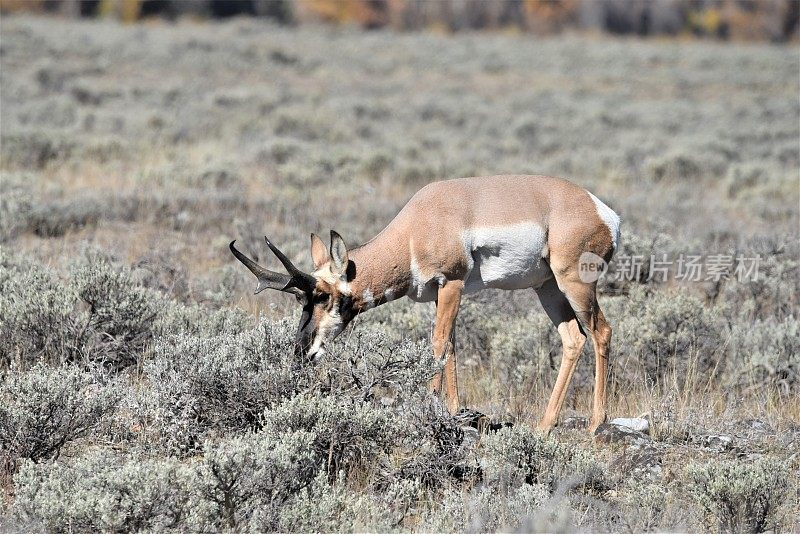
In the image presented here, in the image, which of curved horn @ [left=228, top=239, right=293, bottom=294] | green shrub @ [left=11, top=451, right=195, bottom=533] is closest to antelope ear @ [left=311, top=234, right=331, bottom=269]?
curved horn @ [left=228, top=239, right=293, bottom=294]

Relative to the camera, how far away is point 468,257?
634 centimetres

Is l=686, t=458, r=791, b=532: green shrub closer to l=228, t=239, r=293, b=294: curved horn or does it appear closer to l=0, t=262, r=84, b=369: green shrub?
l=228, t=239, r=293, b=294: curved horn

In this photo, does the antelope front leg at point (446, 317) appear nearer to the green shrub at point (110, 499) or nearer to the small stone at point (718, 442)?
the small stone at point (718, 442)

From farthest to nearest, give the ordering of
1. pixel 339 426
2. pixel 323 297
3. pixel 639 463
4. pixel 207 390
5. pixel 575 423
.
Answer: pixel 575 423 → pixel 323 297 → pixel 639 463 → pixel 207 390 → pixel 339 426

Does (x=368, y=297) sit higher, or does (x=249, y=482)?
(x=368, y=297)

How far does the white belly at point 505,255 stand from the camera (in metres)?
6.35

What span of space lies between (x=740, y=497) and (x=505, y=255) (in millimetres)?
2231

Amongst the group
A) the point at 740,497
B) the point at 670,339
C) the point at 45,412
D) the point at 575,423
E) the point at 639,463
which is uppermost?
the point at 45,412

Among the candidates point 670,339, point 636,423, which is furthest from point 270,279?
point 670,339

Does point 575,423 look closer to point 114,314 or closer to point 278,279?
point 278,279

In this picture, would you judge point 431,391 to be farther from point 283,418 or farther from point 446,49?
point 446,49

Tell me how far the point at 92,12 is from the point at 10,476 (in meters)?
52.9

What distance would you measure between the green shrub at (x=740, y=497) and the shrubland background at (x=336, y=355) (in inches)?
0.5

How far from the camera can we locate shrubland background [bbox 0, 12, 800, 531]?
468 centimetres
